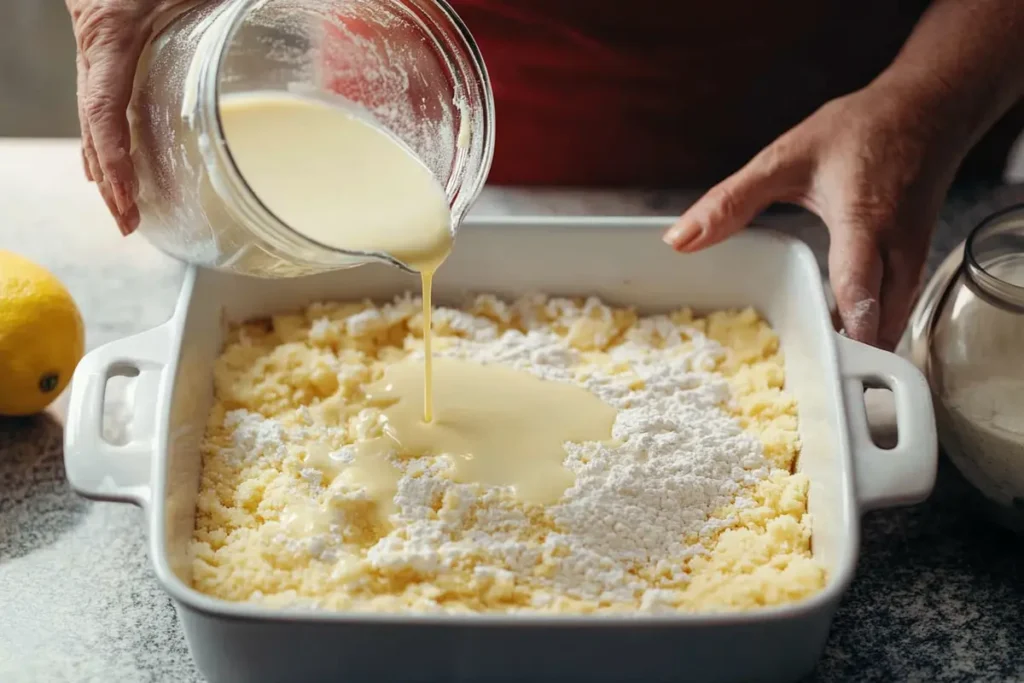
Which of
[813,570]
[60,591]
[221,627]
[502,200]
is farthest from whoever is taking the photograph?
[502,200]

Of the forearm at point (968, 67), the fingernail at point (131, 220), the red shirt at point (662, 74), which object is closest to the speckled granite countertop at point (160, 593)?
the fingernail at point (131, 220)

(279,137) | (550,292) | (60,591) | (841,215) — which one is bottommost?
(60,591)

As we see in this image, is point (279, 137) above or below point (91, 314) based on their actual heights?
above

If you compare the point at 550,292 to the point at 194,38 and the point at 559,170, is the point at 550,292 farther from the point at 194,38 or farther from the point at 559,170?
the point at 194,38

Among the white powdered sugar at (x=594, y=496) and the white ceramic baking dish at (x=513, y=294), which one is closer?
the white ceramic baking dish at (x=513, y=294)

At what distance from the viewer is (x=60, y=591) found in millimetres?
1044

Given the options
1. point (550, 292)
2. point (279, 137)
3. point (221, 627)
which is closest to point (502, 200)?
point (550, 292)

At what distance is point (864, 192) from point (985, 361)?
265 mm

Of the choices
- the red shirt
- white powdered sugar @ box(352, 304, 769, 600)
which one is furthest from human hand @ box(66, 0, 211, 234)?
the red shirt

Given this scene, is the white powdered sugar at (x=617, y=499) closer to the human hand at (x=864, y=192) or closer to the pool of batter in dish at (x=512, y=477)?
the pool of batter in dish at (x=512, y=477)

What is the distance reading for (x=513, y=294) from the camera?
1.27 metres

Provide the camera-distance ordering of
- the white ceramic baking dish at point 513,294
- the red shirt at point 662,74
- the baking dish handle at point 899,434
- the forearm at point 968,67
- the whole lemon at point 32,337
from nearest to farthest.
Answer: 1. the white ceramic baking dish at point 513,294
2. the baking dish handle at point 899,434
3. the whole lemon at point 32,337
4. the forearm at point 968,67
5. the red shirt at point 662,74

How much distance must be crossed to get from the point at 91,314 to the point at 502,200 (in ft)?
1.85

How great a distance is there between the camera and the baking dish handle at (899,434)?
927mm
